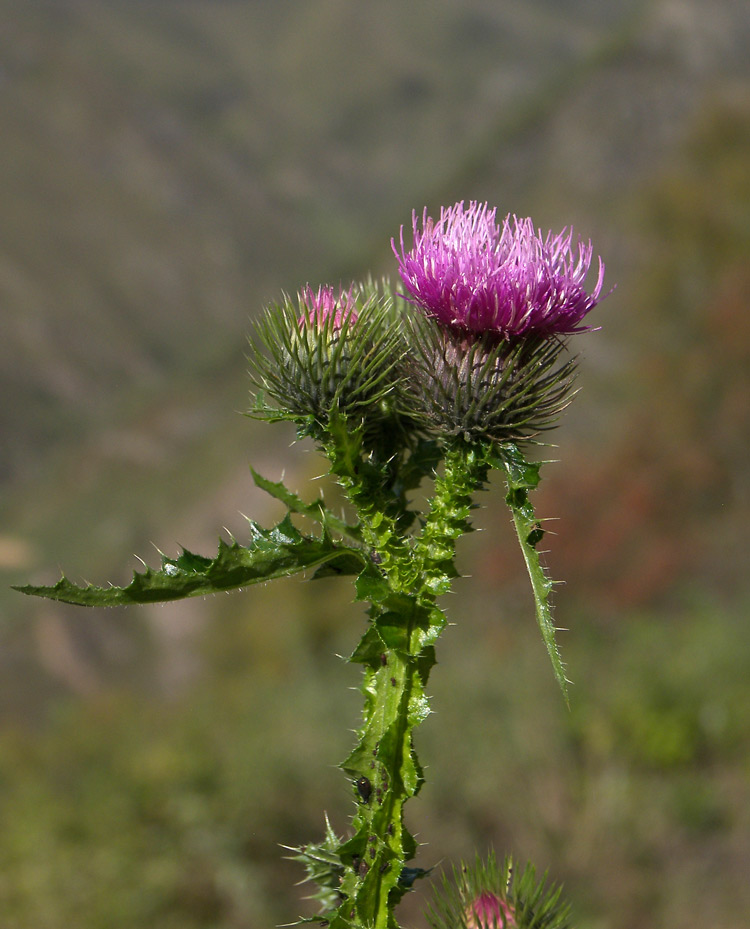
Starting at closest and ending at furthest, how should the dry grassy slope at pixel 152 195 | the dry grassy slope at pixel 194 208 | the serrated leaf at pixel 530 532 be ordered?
the serrated leaf at pixel 530 532 < the dry grassy slope at pixel 194 208 < the dry grassy slope at pixel 152 195

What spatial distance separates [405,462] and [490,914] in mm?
1238

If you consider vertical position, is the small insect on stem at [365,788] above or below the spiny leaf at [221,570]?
below

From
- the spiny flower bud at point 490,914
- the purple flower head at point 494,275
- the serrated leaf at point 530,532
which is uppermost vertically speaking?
the purple flower head at point 494,275

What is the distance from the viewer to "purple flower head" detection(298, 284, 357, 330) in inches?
101

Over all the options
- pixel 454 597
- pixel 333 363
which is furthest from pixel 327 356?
pixel 454 597

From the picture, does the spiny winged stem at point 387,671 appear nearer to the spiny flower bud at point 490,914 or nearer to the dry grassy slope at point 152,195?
the spiny flower bud at point 490,914

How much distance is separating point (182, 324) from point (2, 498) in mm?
52989

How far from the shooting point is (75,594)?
74.4 inches

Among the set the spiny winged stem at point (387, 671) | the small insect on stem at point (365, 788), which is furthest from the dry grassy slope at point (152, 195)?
the small insect on stem at point (365, 788)

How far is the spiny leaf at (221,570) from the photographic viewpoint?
6.18 ft

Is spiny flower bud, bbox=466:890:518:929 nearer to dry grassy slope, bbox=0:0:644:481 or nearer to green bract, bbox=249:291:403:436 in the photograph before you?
green bract, bbox=249:291:403:436

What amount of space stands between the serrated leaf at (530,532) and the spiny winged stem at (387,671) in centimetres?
16

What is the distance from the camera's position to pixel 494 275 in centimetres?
223

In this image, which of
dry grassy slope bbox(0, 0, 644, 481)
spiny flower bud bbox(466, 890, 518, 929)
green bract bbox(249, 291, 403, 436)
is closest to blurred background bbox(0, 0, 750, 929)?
green bract bbox(249, 291, 403, 436)
